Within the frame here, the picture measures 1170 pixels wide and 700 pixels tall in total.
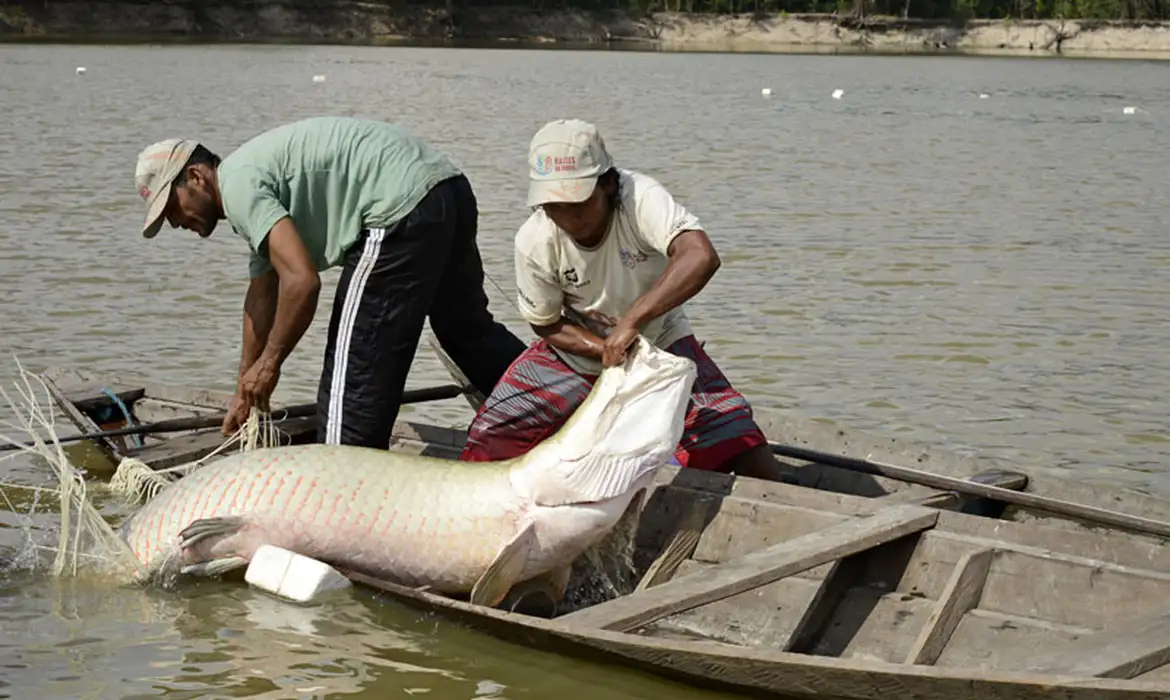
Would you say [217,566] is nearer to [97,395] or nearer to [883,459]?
[97,395]

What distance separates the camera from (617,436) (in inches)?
219

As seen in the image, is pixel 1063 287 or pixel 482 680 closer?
pixel 482 680

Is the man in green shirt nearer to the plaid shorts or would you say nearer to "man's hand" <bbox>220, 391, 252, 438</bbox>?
"man's hand" <bbox>220, 391, 252, 438</bbox>

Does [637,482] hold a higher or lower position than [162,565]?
higher

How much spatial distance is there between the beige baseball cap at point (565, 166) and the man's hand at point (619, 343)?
17.9 inches

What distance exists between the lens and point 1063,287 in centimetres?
1334

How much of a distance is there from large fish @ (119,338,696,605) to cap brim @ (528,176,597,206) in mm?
532

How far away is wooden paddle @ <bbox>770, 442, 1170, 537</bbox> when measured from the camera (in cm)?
584

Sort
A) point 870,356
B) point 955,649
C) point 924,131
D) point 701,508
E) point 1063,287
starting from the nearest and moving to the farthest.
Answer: point 955,649, point 701,508, point 870,356, point 1063,287, point 924,131

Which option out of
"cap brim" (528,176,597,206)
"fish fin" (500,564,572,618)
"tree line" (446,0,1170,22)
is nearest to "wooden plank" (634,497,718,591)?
"fish fin" (500,564,572,618)

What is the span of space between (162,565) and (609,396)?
1745mm

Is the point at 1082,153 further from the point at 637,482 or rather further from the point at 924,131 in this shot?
the point at 637,482

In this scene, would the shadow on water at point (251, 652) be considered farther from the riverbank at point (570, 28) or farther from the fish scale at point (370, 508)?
the riverbank at point (570, 28)

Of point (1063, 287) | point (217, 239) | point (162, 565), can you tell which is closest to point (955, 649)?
point (162, 565)
